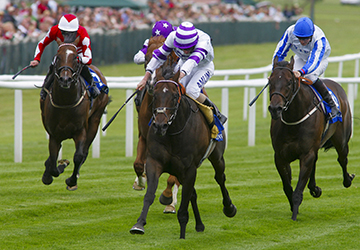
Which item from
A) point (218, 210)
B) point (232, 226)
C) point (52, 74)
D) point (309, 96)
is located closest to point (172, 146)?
point (232, 226)

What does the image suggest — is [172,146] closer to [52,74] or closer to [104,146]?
[52,74]

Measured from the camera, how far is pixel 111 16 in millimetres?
22406

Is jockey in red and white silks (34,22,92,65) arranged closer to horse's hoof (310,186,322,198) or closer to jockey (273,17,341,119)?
jockey (273,17,341,119)

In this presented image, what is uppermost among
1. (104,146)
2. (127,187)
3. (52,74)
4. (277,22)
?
(52,74)

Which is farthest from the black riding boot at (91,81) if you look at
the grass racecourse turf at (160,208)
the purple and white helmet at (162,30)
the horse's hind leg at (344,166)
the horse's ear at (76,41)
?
the horse's hind leg at (344,166)

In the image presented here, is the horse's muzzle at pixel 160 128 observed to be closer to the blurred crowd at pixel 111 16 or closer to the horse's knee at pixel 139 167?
the horse's knee at pixel 139 167

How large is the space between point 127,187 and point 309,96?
97.0 inches

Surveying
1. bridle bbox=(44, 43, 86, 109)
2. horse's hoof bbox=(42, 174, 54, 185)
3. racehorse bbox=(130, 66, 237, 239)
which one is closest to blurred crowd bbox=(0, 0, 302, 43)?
bridle bbox=(44, 43, 86, 109)

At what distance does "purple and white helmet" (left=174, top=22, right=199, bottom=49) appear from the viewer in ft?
18.4

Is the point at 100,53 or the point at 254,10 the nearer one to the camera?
the point at 100,53

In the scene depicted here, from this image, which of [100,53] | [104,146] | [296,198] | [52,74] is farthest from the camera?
[100,53]

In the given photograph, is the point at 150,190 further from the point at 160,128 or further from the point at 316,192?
the point at 316,192

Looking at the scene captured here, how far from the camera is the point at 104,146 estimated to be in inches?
416

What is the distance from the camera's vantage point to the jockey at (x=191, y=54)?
18.4 ft
